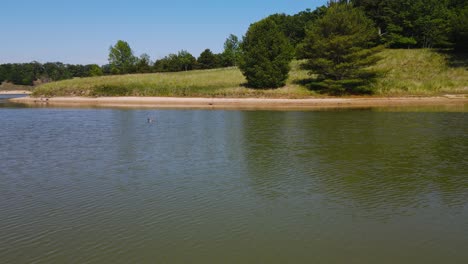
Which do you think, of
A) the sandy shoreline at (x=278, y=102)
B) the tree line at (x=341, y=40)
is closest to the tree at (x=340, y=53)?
the tree line at (x=341, y=40)

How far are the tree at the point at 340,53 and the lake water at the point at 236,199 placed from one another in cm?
2864

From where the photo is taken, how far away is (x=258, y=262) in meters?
7.54

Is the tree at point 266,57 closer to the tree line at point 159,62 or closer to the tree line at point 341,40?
the tree line at point 341,40

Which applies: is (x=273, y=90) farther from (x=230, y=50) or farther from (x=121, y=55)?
(x=121, y=55)

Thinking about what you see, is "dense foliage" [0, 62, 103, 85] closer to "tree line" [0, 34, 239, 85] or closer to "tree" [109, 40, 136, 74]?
"tree line" [0, 34, 239, 85]

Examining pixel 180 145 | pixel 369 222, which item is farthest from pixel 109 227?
pixel 180 145

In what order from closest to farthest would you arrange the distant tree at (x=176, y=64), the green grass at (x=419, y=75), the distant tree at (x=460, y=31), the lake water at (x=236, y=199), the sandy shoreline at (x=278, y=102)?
the lake water at (x=236, y=199), the sandy shoreline at (x=278, y=102), the green grass at (x=419, y=75), the distant tree at (x=460, y=31), the distant tree at (x=176, y=64)

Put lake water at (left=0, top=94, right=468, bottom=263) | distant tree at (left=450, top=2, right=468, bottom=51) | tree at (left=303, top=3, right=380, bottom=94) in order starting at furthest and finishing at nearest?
1. distant tree at (left=450, top=2, right=468, bottom=51)
2. tree at (left=303, top=3, right=380, bottom=94)
3. lake water at (left=0, top=94, right=468, bottom=263)

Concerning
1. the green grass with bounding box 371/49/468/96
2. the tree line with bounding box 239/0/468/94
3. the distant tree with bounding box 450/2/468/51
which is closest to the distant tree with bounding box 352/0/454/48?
the distant tree with bounding box 450/2/468/51

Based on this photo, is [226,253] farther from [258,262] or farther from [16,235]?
[16,235]

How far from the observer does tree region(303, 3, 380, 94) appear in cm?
5069

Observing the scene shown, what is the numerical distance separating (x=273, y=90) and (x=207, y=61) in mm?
45360

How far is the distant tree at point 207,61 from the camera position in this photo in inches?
3816

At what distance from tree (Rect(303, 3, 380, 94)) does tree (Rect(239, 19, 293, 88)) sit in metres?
3.24
